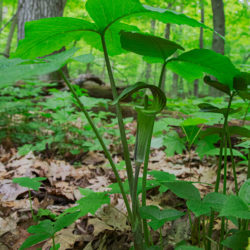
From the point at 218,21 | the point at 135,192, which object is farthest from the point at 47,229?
the point at 218,21

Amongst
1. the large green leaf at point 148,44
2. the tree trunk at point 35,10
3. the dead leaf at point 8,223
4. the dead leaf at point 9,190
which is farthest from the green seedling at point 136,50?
the tree trunk at point 35,10

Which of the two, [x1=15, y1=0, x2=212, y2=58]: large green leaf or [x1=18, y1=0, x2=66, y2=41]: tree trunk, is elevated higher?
[x1=18, y1=0, x2=66, y2=41]: tree trunk

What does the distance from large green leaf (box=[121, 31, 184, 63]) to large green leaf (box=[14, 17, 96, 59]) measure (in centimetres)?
17

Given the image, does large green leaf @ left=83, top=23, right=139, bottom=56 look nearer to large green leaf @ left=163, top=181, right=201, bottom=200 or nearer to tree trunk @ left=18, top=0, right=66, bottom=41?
large green leaf @ left=163, top=181, right=201, bottom=200

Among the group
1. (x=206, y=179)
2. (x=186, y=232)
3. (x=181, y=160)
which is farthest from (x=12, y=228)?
(x=181, y=160)

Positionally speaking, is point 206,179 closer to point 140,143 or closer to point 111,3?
point 140,143

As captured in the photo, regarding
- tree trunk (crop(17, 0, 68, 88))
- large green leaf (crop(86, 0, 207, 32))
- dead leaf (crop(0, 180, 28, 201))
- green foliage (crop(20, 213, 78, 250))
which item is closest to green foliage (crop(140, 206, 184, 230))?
green foliage (crop(20, 213, 78, 250))

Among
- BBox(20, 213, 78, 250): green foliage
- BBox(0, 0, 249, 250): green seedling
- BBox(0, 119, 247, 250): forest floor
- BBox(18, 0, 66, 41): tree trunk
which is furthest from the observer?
BBox(18, 0, 66, 41): tree trunk

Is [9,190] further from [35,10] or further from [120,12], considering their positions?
[35,10]

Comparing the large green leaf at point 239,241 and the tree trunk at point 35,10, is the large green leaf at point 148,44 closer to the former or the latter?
the large green leaf at point 239,241

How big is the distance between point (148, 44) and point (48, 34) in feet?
1.46

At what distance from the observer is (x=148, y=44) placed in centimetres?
84

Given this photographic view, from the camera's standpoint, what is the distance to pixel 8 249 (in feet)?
4.09

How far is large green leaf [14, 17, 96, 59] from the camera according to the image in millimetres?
850
